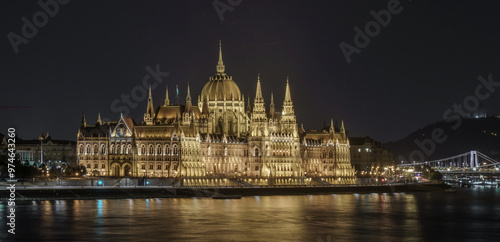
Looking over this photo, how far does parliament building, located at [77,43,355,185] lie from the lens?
155 m

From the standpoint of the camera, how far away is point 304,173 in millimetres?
180125

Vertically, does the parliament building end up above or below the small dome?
below

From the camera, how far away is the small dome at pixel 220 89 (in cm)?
17862

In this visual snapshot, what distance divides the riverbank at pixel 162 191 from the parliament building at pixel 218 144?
9.94 metres

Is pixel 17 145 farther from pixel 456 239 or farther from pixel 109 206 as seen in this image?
pixel 456 239

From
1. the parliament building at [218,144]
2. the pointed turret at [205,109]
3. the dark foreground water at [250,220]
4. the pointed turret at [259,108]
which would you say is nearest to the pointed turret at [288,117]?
the parliament building at [218,144]

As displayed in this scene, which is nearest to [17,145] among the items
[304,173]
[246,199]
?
[304,173]

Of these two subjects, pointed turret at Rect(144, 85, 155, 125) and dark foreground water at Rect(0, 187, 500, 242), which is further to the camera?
pointed turret at Rect(144, 85, 155, 125)

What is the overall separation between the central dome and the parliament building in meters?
0.19

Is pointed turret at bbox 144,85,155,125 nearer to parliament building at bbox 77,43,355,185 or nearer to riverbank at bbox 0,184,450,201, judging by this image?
parliament building at bbox 77,43,355,185

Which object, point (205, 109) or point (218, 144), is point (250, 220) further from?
point (205, 109)

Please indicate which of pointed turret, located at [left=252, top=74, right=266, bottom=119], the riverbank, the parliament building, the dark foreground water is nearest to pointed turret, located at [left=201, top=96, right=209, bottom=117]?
the parliament building

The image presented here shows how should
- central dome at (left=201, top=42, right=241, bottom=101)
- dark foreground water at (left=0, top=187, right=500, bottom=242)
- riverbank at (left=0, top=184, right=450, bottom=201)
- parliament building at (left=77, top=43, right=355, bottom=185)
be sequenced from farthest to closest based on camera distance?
central dome at (left=201, top=42, right=241, bottom=101), parliament building at (left=77, top=43, right=355, bottom=185), riverbank at (left=0, top=184, right=450, bottom=201), dark foreground water at (left=0, top=187, right=500, bottom=242)

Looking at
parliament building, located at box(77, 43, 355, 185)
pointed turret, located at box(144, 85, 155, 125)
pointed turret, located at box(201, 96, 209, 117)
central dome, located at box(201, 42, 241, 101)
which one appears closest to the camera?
parliament building, located at box(77, 43, 355, 185)
